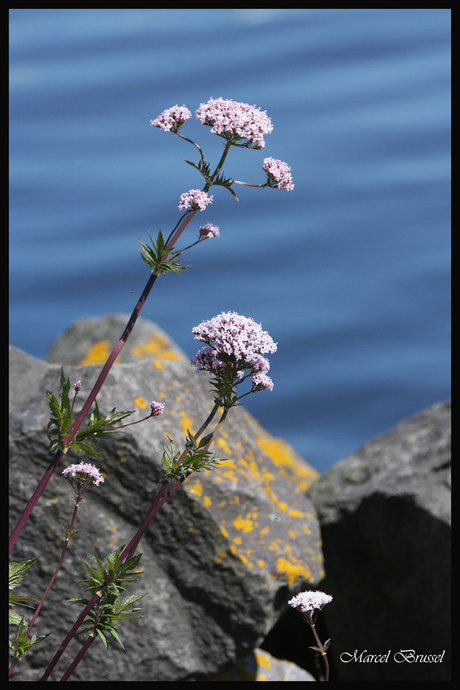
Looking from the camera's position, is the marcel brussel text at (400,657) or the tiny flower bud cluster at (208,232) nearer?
the tiny flower bud cluster at (208,232)

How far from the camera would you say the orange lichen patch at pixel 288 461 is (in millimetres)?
7980

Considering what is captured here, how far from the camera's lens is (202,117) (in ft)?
9.22

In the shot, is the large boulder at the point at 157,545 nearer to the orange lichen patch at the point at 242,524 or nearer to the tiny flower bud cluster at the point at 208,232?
the orange lichen patch at the point at 242,524

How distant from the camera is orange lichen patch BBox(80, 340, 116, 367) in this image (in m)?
8.98

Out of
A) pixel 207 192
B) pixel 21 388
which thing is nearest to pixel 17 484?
pixel 21 388

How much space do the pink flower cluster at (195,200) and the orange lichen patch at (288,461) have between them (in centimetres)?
533

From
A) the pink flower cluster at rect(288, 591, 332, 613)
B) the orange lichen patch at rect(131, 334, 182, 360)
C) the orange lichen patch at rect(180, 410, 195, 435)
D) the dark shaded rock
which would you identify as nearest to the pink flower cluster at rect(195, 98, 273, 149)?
the pink flower cluster at rect(288, 591, 332, 613)

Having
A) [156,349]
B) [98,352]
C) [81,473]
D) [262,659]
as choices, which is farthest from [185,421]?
[98,352]

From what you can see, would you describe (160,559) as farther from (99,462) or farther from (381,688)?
(381,688)

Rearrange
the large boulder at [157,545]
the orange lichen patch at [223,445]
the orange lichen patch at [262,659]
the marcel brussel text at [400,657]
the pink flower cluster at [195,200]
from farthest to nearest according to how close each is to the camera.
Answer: the marcel brussel text at [400,657], the orange lichen patch at [262,659], the orange lichen patch at [223,445], the large boulder at [157,545], the pink flower cluster at [195,200]

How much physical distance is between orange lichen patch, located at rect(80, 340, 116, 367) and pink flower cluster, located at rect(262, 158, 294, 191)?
6.27m

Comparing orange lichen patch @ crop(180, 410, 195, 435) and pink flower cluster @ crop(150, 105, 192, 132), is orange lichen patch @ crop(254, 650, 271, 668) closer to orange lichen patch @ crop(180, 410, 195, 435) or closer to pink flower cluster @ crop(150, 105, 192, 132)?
orange lichen patch @ crop(180, 410, 195, 435)

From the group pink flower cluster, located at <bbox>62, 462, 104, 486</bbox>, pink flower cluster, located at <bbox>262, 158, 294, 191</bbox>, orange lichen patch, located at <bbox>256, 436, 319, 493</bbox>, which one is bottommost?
pink flower cluster, located at <bbox>62, 462, 104, 486</bbox>

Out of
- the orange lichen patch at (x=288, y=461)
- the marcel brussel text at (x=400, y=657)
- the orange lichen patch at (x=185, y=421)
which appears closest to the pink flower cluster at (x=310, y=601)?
the orange lichen patch at (x=185, y=421)
